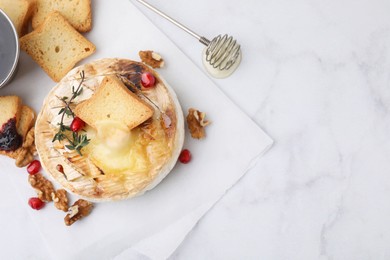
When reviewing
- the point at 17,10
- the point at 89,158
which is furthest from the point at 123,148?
the point at 17,10

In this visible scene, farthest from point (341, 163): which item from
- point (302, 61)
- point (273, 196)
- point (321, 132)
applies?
point (302, 61)

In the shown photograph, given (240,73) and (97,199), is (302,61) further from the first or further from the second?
(97,199)

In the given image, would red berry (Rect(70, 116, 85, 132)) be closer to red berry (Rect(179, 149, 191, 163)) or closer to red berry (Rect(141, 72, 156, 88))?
red berry (Rect(141, 72, 156, 88))

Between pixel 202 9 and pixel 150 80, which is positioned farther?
pixel 202 9

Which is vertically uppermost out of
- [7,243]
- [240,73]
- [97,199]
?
[240,73]

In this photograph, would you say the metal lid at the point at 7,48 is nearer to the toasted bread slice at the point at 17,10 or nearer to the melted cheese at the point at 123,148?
the toasted bread slice at the point at 17,10

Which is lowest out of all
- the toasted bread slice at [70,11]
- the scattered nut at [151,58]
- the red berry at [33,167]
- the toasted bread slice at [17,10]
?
the red berry at [33,167]

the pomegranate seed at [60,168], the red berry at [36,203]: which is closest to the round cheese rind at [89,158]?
the pomegranate seed at [60,168]
